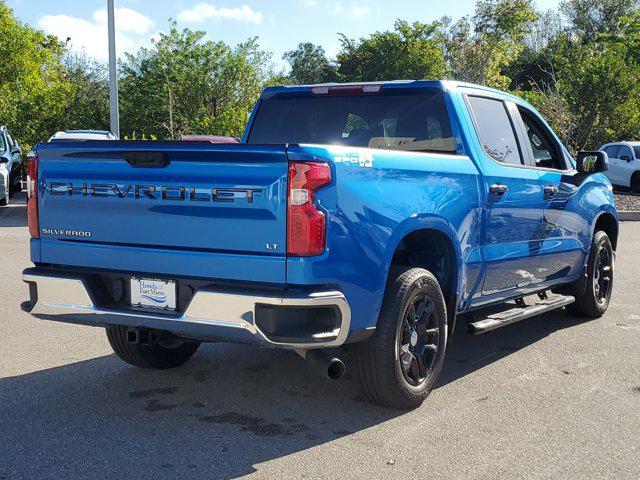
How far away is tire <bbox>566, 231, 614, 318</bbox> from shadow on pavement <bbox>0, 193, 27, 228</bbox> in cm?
1144

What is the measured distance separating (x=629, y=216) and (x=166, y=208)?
17.7 m

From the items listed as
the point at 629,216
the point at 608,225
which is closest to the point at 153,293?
the point at 608,225

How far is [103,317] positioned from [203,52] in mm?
20032

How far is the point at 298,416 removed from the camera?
452 centimetres

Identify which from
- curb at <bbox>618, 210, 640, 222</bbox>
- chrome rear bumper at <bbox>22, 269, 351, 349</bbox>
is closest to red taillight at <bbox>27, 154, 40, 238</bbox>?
chrome rear bumper at <bbox>22, 269, 351, 349</bbox>

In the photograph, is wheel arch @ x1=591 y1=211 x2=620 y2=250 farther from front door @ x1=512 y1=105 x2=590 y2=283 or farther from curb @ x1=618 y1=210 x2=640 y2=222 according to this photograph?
curb @ x1=618 y1=210 x2=640 y2=222

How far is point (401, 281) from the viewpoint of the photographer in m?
4.45

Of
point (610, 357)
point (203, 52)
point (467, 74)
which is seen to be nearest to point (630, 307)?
point (610, 357)

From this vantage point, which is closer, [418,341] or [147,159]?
[147,159]

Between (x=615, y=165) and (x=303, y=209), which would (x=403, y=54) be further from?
(x=303, y=209)

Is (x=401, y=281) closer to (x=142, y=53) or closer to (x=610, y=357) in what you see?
(x=610, y=357)

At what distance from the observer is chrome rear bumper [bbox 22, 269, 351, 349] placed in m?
3.85

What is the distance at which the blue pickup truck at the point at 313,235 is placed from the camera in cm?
388

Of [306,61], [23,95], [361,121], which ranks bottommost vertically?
[361,121]
